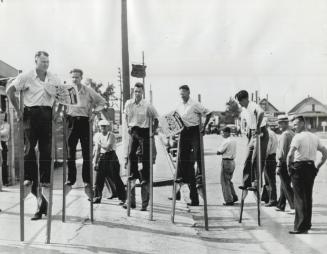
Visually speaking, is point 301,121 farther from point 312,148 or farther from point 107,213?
point 107,213

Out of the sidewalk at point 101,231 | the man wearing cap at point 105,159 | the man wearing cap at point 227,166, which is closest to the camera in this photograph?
the sidewalk at point 101,231

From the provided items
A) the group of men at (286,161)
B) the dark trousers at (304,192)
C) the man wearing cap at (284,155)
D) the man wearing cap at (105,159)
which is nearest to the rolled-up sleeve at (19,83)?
the man wearing cap at (105,159)

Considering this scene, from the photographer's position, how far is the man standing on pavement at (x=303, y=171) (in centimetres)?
727

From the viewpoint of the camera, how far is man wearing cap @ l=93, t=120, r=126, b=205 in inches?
373

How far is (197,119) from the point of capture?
320 inches

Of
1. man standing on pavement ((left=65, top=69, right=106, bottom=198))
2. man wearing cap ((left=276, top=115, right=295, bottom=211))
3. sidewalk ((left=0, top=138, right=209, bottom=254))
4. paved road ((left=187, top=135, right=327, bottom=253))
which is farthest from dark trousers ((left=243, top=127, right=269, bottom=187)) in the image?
man standing on pavement ((left=65, top=69, right=106, bottom=198))

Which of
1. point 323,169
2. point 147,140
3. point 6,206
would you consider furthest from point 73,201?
point 323,169

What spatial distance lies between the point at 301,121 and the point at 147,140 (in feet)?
7.95

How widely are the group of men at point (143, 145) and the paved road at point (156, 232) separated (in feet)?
1.25

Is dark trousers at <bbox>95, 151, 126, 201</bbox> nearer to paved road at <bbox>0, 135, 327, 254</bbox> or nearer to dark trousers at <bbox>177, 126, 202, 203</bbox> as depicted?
paved road at <bbox>0, 135, 327, 254</bbox>

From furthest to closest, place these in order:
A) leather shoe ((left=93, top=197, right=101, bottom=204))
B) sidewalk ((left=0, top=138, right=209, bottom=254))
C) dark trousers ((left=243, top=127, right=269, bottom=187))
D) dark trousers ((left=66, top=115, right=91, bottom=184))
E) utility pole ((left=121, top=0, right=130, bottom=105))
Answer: utility pole ((left=121, top=0, right=130, bottom=105)), leather shoe ((left=93, top=197, right=101, bottom=204)), dark trousers ((left=243, top=127, right=269, bottom=187)), dark trousers ((left=66, top=115, right=91, bottom=184)), sidewalk ((left=0, top=138, right=209, bottom=254))

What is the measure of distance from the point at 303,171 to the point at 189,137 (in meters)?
1.88

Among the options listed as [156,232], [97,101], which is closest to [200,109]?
[97,101]

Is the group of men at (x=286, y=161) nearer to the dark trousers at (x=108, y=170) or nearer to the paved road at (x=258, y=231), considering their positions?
the paved road at (x=258, y=231)
